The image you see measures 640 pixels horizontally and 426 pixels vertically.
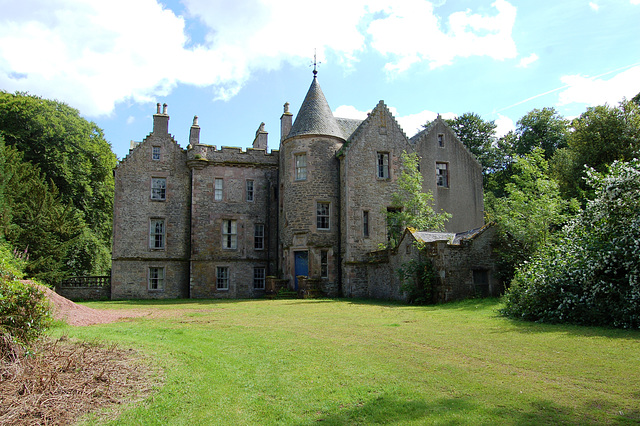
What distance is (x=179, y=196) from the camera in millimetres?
30688

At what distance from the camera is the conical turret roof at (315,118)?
2775 cm

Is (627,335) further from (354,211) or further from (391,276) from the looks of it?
(354,211)

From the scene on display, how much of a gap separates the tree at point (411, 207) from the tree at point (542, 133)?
81.6ft

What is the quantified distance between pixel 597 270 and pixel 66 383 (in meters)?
11.6

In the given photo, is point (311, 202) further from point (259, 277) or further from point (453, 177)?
point (453, 177)

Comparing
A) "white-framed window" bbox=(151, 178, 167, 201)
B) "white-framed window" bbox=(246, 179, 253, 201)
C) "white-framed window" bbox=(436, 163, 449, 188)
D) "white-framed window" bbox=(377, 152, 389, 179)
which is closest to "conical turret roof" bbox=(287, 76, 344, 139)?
"white-framed window" bbox=(377, 152, 389, 179)

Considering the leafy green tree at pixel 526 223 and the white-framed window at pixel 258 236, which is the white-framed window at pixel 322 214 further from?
the leafy green tree at pixel 526 223

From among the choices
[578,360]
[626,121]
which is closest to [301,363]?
[578,360]

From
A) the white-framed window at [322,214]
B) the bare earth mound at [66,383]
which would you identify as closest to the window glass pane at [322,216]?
the white-framed window at [322,214]

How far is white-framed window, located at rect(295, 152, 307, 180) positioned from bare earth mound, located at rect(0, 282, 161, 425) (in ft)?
68.7

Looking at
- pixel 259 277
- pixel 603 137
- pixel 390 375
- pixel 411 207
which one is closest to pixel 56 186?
pixel 259 277

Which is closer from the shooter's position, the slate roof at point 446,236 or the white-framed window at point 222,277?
the slate roof at point 446,236

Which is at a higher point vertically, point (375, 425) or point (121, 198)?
point (121, 198)

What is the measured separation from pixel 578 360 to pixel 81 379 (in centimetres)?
713
